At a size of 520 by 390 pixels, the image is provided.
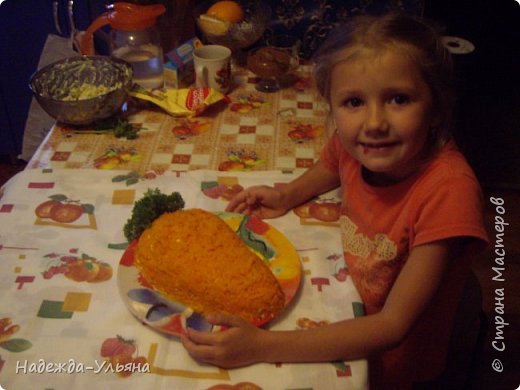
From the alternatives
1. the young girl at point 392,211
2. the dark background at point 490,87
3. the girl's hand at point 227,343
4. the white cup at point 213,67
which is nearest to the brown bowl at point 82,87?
the white cup at point 213,67

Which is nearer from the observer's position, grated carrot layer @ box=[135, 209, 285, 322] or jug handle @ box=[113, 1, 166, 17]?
grated carrot layer @ box=[135, 209, 285, 322]

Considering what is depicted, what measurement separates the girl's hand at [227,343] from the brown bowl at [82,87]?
2.33ft

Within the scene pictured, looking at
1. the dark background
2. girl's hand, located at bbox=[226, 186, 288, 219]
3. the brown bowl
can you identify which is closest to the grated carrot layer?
girl's hand, located at bbox=[226, 186, 288, 219]

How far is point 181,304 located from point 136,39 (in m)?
0.93

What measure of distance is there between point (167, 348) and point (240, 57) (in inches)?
42.1

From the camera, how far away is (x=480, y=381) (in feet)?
5.08

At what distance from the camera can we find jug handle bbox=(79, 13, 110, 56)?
136 centimetres

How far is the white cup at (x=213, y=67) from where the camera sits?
1.37 meters

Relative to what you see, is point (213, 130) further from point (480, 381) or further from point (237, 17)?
point (480, 381)

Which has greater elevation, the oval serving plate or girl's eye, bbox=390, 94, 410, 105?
girl's eye, bbox=390, 94, 410, 105

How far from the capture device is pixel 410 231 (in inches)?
32.4

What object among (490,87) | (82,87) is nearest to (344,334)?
(82,87)

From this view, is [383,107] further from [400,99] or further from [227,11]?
[227,11]

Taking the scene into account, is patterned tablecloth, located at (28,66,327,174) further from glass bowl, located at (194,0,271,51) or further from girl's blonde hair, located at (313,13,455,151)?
girl's blonde hair, located at (313,13,455,151)
